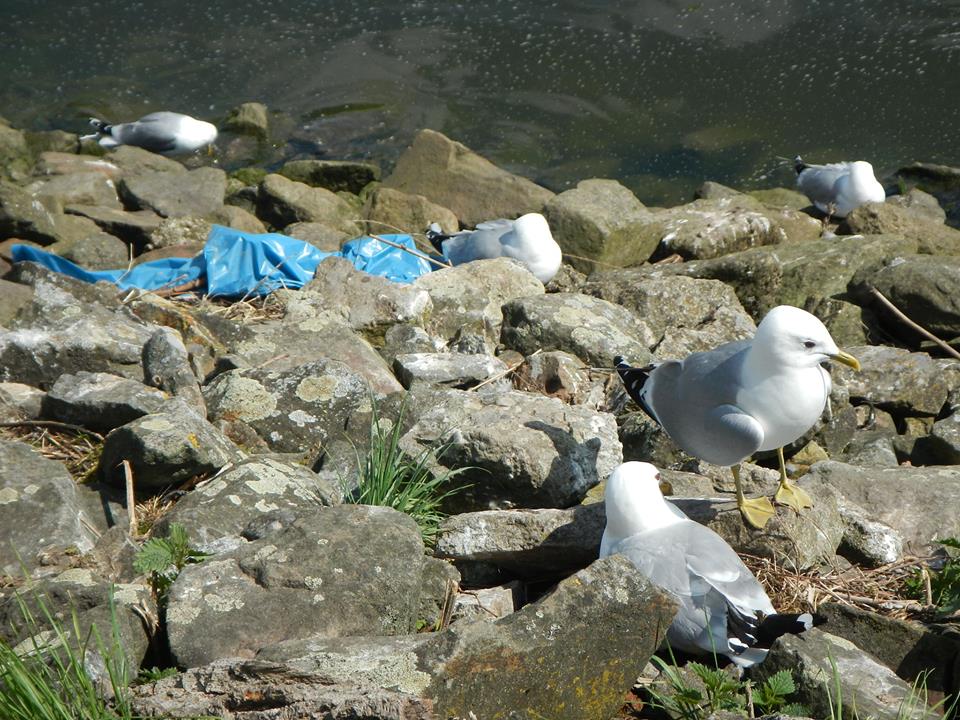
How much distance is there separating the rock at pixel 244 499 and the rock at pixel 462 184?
18.0 ft

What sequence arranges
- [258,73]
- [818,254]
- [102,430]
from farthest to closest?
[258,73], [818,254], [102,430]

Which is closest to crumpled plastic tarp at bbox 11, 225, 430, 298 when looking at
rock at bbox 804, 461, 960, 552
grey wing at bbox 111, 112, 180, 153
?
rock at bbox 804, 461, 960, 552

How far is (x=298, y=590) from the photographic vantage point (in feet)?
10.1

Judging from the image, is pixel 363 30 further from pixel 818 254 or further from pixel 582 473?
pixel 582 473

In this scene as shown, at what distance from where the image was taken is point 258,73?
13945mm

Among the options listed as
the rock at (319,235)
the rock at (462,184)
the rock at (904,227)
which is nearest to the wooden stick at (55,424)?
the rock at (319,235)

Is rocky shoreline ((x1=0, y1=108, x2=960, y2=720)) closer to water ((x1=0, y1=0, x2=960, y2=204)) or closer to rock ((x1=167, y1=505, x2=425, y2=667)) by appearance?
rock ((x1=167, y1=505, x2=425, y2=667))

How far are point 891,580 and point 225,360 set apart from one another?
3012mm

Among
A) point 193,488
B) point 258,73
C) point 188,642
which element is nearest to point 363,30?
point 258,73

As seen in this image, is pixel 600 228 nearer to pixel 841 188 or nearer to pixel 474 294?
pixel 474 294

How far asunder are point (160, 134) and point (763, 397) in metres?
9.46

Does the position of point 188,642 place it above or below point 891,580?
above

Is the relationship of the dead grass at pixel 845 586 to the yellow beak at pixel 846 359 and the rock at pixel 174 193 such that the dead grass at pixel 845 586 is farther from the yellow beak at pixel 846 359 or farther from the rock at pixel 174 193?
the rock at pixel 174 193

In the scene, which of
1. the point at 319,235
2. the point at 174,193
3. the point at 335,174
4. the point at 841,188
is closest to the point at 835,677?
the point at 319,235
